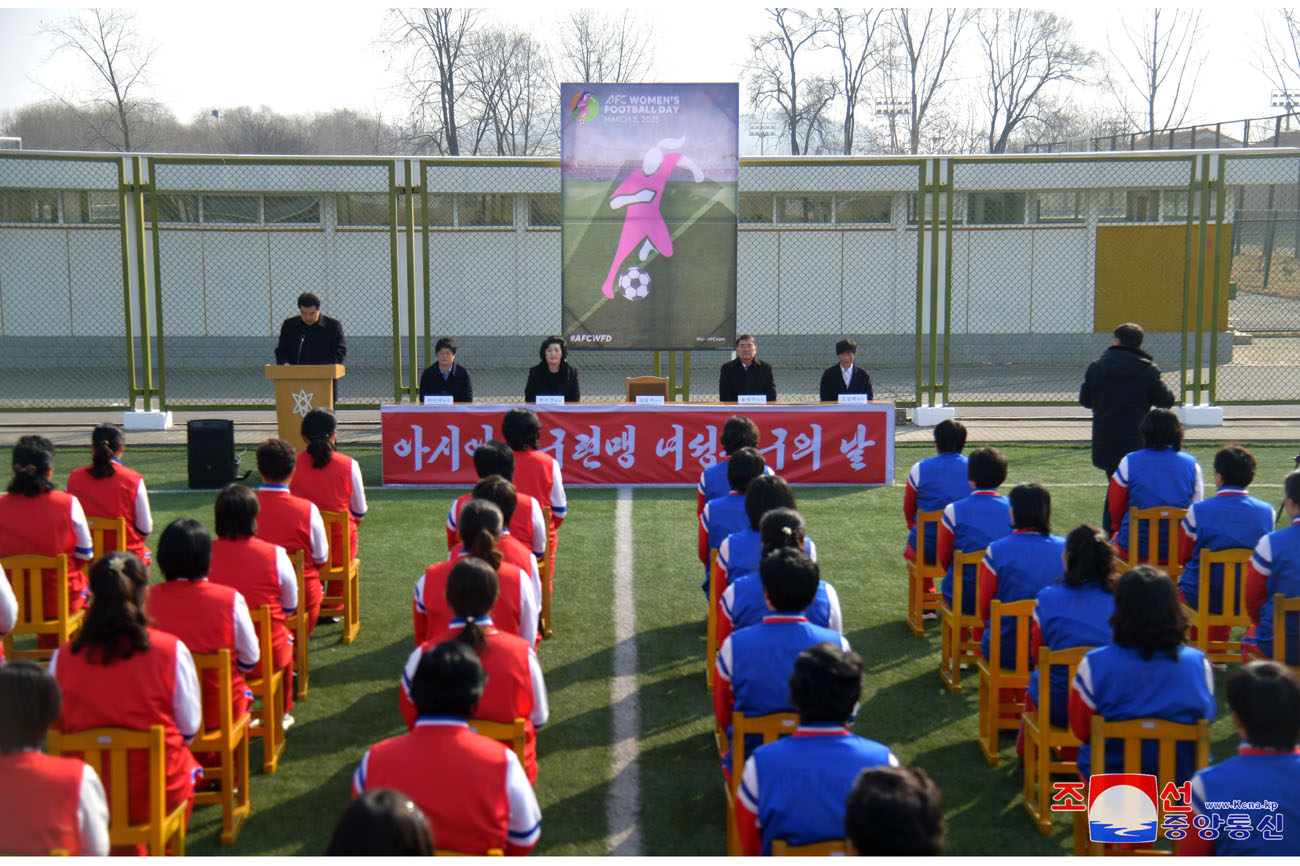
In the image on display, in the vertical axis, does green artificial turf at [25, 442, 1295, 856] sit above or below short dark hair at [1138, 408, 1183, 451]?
below

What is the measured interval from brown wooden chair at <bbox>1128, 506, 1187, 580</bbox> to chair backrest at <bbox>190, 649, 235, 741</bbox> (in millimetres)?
4637

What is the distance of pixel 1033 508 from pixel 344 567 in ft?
12.6

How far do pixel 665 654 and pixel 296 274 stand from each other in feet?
51.7

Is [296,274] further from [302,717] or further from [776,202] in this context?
[302,717]

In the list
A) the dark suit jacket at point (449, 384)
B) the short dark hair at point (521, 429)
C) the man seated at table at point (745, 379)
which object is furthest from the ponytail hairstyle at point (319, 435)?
the man seated at table at point (745, 379)

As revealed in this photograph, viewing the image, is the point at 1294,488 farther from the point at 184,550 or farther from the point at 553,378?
the point at 553,378

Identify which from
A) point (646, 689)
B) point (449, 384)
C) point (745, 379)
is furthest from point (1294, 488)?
point (449, 384)

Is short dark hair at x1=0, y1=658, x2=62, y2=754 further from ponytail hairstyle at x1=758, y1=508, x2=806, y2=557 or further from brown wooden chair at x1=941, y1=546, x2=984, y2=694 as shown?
brown wooden chair at x1=941, y1=546, x2=984, y2=694

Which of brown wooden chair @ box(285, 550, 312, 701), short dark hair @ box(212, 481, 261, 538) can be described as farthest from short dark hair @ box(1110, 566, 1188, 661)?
brown wooden chair @ box(285, 550, 312, 701)

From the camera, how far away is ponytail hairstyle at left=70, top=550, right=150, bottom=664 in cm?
352

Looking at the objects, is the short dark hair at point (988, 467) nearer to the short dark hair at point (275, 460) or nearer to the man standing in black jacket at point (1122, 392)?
the man standing in black jacket at point (1122, 392)

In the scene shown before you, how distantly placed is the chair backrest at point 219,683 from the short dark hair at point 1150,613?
3161 millimetres

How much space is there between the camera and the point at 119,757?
346 cm

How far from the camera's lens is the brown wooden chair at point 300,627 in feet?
17.9
